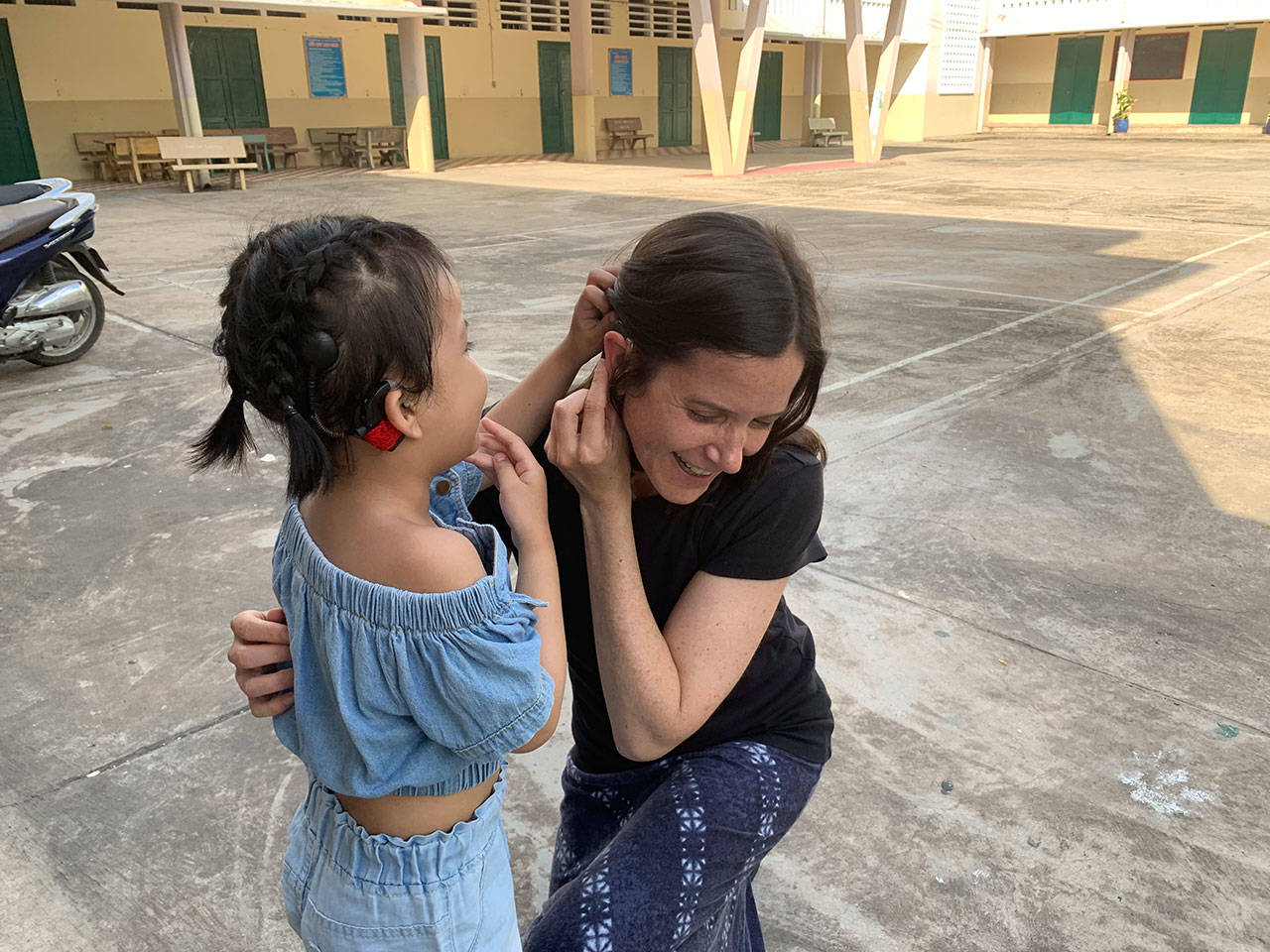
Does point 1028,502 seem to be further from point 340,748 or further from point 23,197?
point 23,197

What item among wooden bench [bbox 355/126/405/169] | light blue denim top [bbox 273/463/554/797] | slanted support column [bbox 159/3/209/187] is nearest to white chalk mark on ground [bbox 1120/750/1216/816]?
light blue denim top [bbox 273/463/554/797]

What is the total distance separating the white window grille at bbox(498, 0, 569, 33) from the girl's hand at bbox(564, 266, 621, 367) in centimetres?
2052

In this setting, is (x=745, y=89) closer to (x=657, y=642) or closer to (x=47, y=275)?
(x=47, y=275)

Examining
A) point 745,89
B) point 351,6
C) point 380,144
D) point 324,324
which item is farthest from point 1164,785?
point 380,144

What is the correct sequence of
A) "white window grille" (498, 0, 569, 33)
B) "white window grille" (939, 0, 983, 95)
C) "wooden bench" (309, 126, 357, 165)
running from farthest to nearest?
"white window grille" (939, 0, 983, 95) < "white window grille" (498, 0, 569, 33) < "wooden bench" (309, 126, 357, 165)

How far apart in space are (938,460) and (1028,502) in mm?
460

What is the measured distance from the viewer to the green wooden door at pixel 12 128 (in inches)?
559

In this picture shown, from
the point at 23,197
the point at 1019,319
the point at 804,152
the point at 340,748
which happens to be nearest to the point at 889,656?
the point at 340,748

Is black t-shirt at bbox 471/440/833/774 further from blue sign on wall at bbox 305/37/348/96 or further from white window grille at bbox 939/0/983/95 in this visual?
white window grille at bbox 939/0/983/95

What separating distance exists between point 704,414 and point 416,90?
53.9 ft

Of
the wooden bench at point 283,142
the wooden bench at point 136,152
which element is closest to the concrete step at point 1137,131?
the wooden bench at point 283,142

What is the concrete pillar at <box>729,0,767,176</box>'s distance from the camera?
1598cm

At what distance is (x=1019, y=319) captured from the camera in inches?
233

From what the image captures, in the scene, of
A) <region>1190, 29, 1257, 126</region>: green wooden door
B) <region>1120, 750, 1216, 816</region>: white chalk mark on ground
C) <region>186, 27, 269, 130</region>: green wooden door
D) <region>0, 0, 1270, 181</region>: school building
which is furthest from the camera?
<region>1190, 29, 1257, 126</region>: green wooden door
